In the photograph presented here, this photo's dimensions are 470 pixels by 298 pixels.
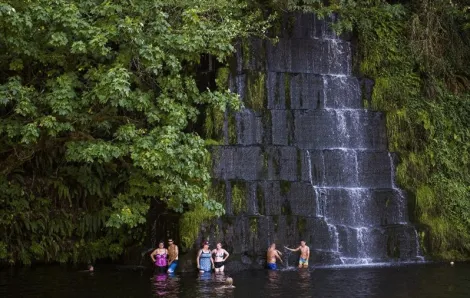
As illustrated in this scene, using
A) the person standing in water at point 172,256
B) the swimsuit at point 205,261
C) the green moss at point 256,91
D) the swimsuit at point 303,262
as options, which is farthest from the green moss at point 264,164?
the person standing in water at point 172,256

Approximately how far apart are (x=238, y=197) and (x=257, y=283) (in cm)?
402

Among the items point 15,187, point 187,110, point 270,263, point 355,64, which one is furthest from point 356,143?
point 15,187

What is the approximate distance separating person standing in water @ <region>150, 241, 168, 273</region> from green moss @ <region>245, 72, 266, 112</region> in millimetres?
5339

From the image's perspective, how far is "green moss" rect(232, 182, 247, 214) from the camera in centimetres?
2122

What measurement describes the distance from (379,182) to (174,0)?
349 inches

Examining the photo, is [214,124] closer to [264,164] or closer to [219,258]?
[264,164]

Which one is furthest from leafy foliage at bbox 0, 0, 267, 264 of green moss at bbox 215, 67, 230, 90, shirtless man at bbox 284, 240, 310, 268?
shirtless man at bbox 284, 240, 310, 268

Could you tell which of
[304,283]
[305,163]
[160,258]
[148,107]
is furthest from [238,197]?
[148,107]

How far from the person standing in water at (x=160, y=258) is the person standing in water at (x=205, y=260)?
0.92 m

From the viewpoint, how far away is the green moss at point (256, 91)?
23.1 metres

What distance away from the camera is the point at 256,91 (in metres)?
23.2

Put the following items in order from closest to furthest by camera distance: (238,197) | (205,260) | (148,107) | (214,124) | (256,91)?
1. (148,107)
2. (205,260)
3. (238,197)
4. (214,124)
5. (256,91)

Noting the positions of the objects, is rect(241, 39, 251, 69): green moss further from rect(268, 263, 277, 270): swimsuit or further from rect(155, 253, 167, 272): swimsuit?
rect(155, 253, 167, 272): swimsuit

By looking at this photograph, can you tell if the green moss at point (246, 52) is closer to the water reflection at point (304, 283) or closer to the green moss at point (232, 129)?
the green moss at point (232, 129)
